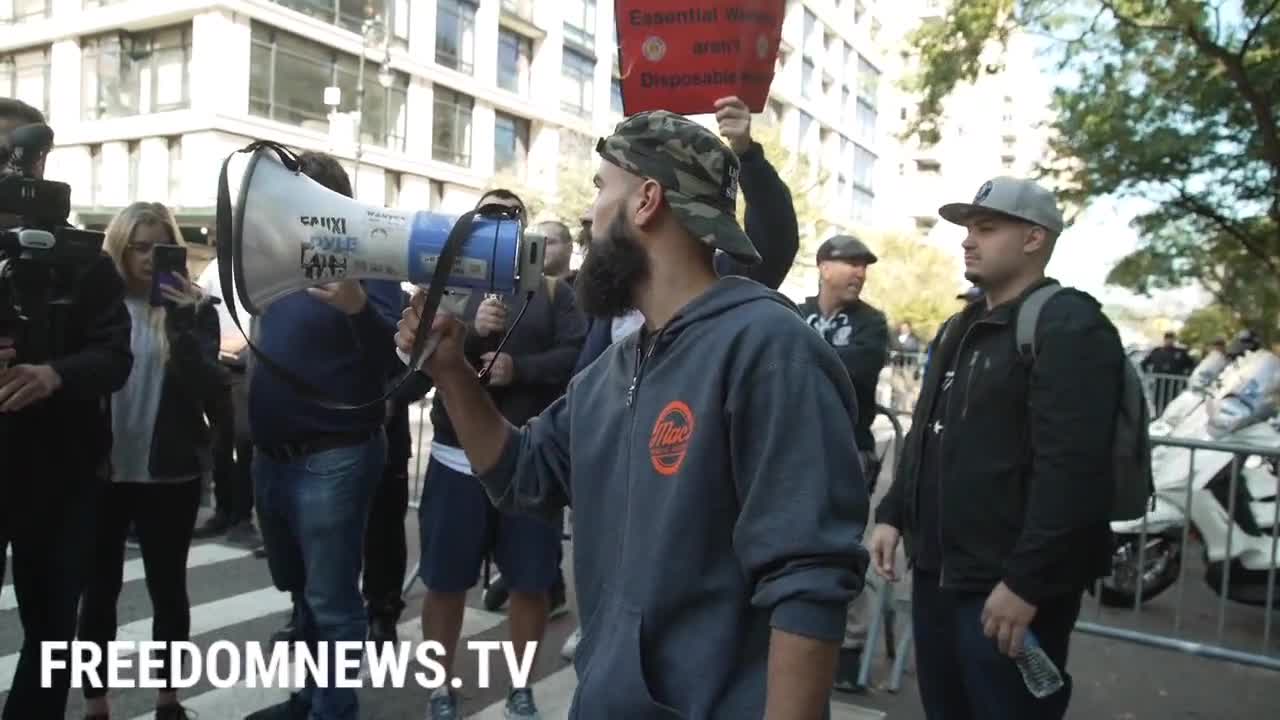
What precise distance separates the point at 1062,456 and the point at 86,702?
11.4ft

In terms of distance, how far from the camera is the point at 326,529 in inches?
140

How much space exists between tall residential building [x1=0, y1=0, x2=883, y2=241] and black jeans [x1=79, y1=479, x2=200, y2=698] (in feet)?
62.9

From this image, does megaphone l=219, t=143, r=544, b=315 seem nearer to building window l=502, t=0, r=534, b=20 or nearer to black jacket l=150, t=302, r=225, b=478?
black jacket l=150, t=302, r=225, b=478

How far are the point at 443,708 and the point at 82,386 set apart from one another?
→ 1777 millimetres

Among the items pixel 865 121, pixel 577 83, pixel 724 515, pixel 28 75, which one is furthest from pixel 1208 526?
pixel 865 121

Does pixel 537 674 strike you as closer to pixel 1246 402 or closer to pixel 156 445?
pixel 156 445

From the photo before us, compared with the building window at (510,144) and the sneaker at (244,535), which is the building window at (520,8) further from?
the sneaker at (244,535)

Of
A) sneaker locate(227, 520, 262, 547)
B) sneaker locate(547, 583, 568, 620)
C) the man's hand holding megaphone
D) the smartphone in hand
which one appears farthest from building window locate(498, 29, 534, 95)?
the man's hand holding megaphone

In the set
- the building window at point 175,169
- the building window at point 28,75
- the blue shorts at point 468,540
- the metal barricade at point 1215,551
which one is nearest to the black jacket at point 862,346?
the metal barricade at point 1215,551

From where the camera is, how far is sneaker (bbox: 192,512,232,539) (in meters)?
7.09

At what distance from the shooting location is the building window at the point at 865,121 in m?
63.3

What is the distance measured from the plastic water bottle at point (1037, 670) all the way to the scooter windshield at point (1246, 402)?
5.98m

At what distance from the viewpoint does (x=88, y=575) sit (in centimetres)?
356

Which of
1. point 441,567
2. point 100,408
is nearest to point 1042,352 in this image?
point 441,567
